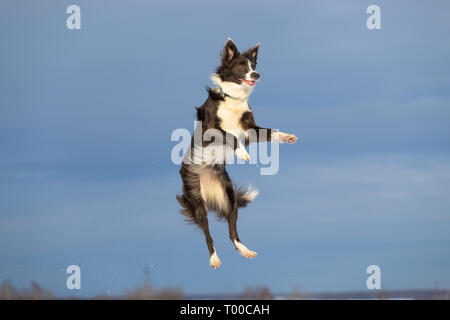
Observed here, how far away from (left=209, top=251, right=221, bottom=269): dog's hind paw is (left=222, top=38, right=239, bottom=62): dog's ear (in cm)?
302

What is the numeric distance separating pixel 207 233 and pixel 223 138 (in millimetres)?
1514

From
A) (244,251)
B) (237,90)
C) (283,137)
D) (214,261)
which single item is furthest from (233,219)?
(237,90)

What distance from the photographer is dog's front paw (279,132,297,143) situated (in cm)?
859

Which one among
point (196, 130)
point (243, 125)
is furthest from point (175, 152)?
point (243, 125)

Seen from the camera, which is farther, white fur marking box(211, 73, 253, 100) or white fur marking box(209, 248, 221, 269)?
white fur marking box(211, 73, 253, 100)

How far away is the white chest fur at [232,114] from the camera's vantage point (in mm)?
8781

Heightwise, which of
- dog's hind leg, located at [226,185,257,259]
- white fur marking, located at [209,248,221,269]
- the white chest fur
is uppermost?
the white chest fur


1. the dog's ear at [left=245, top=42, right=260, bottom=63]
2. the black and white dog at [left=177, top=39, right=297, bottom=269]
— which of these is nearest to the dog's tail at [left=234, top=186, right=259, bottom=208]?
the black and white dog at [left=177, top=39, right=297, bottom=269]

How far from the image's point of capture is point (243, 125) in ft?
29.3

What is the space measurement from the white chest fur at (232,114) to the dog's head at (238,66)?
29 cm

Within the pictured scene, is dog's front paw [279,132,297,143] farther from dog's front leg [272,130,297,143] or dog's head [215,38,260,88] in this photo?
dog's head [215,38,260,88]

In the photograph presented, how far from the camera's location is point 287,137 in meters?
8.60

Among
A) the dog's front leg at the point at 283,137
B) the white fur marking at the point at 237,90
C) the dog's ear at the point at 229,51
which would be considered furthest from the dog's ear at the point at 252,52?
the dog's front leg at the point at 283,137

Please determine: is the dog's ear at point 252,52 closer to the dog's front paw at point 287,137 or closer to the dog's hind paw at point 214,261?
the dog's front paw at point 287,137
